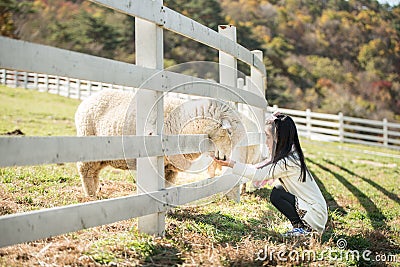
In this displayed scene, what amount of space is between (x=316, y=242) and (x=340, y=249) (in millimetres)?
175

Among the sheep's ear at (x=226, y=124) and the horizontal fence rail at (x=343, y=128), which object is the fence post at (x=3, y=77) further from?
the sheep's ear at (x=226, y=124)

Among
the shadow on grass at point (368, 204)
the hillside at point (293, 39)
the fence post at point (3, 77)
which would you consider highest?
the hillside at point (293, 39)

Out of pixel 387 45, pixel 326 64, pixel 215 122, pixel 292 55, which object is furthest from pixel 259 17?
pixel 215 122

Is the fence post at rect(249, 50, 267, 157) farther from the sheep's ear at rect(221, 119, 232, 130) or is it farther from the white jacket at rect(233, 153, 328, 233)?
the white jacket at rect(233, 153, 328, 233)

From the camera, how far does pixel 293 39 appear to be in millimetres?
48500

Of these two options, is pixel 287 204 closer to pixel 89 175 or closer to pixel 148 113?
pixel 148 113

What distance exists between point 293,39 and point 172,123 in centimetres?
4662

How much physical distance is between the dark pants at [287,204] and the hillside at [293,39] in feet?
78.9

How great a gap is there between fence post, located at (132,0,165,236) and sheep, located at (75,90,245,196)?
1053 millimetres

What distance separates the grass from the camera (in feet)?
8.56

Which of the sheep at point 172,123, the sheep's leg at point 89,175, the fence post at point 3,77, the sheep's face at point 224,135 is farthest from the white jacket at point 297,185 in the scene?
the fence post at point 3,77

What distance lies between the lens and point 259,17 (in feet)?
159

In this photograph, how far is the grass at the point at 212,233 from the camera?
261 cm

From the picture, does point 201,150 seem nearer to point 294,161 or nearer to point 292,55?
point 294,161
